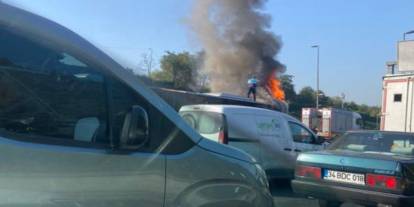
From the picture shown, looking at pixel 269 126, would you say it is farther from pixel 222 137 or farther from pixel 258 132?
pixel 222 137

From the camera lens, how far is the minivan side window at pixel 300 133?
11.7 metres

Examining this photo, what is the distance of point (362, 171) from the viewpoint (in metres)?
7.11

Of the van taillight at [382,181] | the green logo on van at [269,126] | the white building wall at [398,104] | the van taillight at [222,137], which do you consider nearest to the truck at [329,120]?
the white building wall at [398,104]

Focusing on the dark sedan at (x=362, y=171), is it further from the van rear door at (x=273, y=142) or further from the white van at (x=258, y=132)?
the van rear door at (x=273, y=142)

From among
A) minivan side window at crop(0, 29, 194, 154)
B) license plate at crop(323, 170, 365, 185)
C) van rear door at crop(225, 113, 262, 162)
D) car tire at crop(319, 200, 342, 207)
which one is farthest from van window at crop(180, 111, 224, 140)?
minivan side window at crop(0, 29, 194, 154)

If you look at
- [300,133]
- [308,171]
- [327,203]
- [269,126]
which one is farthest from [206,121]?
[327,203]

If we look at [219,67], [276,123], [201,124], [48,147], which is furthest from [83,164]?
[219,67]

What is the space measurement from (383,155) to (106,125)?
212 inches

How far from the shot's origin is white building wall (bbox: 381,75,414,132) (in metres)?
16.4

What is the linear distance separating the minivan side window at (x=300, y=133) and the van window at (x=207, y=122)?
7.04 feet

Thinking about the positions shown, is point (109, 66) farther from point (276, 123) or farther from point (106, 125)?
point (276, 123)


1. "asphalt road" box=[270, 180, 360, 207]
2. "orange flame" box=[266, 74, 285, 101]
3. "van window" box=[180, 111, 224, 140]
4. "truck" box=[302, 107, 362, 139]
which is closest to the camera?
"asphalt road" box=[270, 180, 360, 207]

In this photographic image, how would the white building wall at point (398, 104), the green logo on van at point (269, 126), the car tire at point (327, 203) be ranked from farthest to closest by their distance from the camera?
1. the white building wall at point (398, 104)
2. the green logo on van at point (269, 126)
3. the car tire at point (327, 203)

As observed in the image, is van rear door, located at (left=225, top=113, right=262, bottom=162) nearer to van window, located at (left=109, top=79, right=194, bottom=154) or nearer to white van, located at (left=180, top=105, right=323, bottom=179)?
white van, located at (left=180, top=105, right=323, bottom=179)
